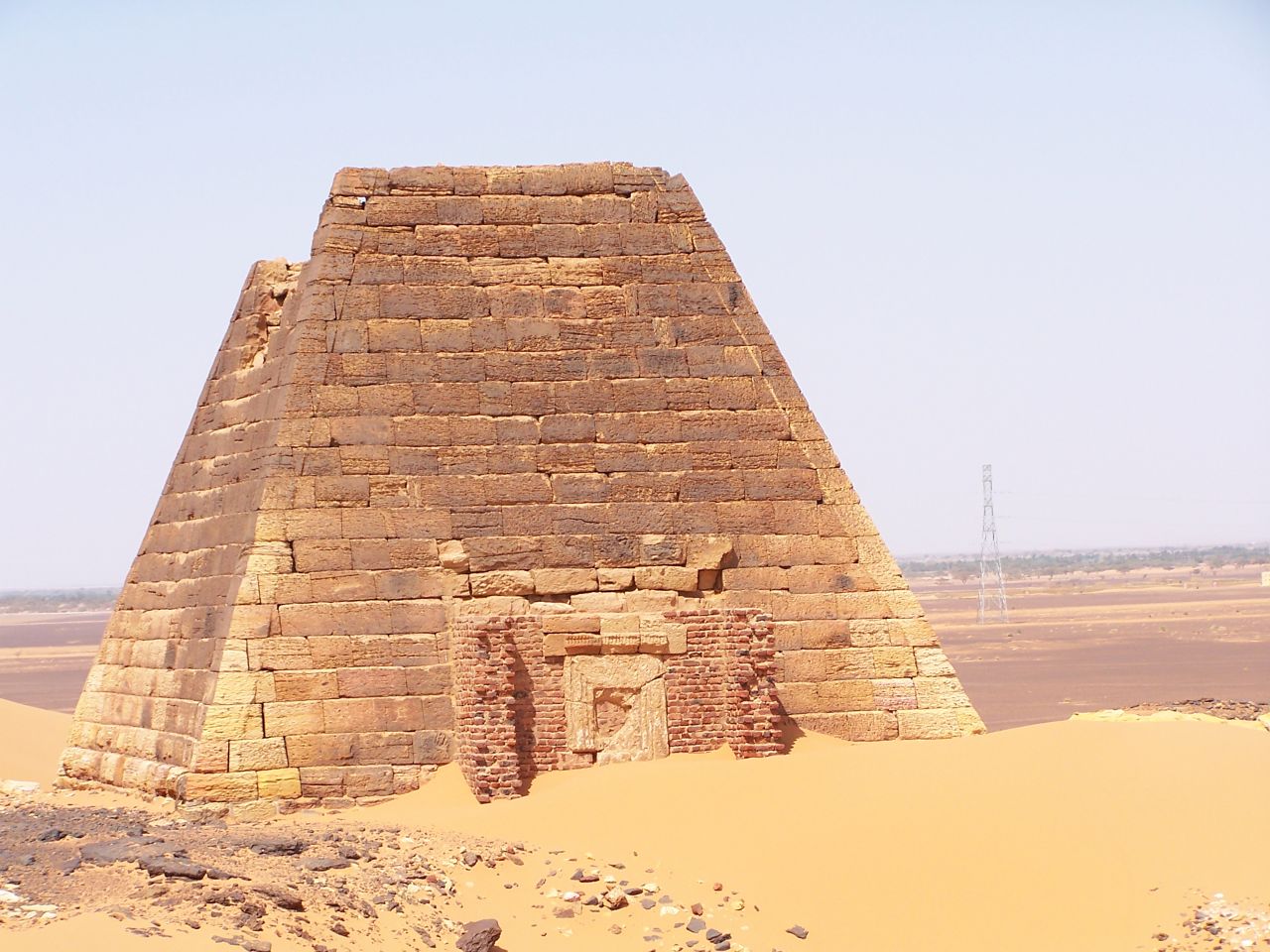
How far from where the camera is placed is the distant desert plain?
983cm

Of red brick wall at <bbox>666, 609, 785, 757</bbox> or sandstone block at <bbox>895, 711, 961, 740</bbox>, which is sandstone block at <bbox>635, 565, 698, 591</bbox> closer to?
red brick wall at <bbox>666, 609, 785, 757</bbox>

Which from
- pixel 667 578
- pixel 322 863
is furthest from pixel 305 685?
pixel 667 578

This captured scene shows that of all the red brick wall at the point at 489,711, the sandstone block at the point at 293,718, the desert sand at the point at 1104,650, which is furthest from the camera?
the desert sand at the point at 1104,650

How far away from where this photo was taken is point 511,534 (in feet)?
45.8

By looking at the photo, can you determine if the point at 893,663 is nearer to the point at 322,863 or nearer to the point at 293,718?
the point at 293,718

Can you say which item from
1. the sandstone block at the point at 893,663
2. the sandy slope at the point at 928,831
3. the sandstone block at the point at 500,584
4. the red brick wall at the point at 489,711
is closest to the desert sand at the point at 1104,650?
the sandstone block at the point at 893,663

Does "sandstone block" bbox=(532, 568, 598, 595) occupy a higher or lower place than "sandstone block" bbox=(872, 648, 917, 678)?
higher

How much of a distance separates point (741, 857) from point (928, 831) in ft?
4.30

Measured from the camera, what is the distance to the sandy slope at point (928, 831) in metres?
11.0

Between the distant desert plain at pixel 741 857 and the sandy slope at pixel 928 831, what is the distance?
0.7 inches

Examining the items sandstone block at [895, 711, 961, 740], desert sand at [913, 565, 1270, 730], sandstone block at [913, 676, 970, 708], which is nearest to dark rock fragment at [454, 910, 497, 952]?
sandstone block at [895, 711, 961, 740]

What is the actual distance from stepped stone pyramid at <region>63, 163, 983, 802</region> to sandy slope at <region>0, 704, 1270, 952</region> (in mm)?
593

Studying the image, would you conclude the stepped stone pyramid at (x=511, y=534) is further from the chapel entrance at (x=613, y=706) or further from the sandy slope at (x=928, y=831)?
the sandy slope at (x=928, y=831)

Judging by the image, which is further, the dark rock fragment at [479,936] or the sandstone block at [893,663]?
the sandstone block at [893,663]
